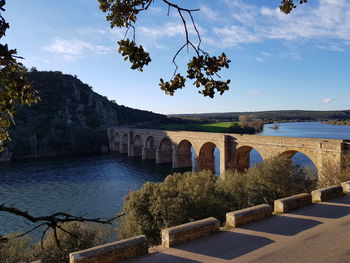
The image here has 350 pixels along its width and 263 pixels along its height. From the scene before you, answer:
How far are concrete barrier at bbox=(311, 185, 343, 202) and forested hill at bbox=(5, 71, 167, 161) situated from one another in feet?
180

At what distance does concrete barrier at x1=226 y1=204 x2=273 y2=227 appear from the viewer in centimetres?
772

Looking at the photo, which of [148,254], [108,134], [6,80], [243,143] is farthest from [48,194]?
[108,134]

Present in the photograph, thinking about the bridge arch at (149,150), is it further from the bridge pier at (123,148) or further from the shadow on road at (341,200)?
the shadow on road at (341,200)

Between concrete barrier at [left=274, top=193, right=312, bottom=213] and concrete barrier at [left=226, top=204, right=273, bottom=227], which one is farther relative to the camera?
concrete barrier at [left=274, top=193, right=312, bottom=213]

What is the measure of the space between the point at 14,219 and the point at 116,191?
9873 mm

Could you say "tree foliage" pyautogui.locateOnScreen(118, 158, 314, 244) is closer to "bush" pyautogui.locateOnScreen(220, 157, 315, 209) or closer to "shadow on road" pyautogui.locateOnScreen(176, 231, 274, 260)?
"bush" pyautogui.locateOnScreen(220, 157, 315, 209)

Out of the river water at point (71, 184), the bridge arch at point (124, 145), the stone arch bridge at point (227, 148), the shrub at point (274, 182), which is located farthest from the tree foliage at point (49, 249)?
the bridge arch at point (124, 145)

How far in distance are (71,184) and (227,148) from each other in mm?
18592

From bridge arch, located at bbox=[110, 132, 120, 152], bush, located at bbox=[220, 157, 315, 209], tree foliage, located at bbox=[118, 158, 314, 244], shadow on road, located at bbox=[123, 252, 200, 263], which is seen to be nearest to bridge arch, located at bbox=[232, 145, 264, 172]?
tree foliage, located at bbox=[118, 158, 314, 244]

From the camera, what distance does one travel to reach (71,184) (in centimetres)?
3297

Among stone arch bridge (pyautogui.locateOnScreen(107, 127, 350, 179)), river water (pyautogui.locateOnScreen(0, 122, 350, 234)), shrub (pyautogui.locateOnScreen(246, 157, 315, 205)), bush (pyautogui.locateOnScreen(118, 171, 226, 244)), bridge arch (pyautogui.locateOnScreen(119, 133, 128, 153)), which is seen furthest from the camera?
bridge arch (pyautogui.locateOnScreen(119, 133, 128, 153))

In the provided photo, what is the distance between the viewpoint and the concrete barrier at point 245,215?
772 cm

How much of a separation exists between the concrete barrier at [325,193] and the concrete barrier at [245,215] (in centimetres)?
265

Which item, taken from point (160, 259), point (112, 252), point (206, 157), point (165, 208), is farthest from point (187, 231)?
point (206, 157)
